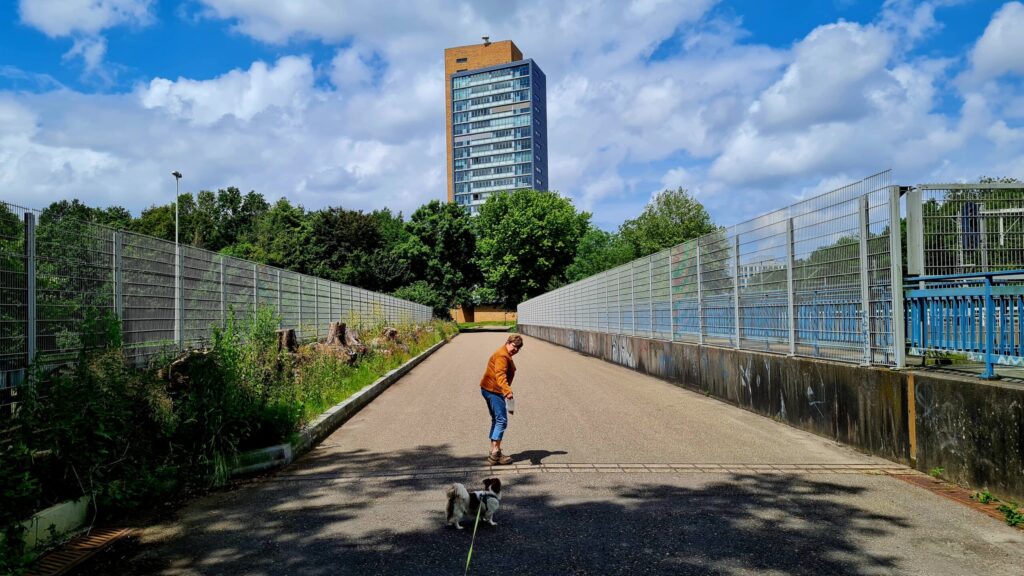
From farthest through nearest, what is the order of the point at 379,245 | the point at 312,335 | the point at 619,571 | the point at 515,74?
the point at 515,74 < the point at 379,245 < the point at 312,335 < the point at 619,571

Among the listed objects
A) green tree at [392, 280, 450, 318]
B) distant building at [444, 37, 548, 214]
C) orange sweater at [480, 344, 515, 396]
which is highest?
distant building at [444, 37, 548, 214]

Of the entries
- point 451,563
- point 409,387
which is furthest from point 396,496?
point 409,387

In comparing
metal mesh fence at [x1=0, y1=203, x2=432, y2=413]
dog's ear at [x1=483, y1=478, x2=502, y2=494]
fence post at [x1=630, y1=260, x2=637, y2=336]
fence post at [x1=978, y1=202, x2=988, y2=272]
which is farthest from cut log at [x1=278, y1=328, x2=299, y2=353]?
fence post at [x1=630, y1=260, x2=637, y2=336]

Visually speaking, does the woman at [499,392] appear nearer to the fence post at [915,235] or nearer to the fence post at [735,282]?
the fence post at [915,235]

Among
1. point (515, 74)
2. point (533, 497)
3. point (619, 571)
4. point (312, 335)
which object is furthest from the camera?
point (515, 74)

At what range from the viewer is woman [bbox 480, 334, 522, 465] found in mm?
7137

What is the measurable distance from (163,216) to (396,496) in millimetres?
87509

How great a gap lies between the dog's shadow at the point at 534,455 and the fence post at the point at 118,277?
184 inches

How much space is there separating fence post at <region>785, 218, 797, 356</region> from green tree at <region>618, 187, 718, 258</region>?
65648 mm

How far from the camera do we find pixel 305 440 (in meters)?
8.09

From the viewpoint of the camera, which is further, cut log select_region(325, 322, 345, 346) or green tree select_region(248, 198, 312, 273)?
green tree select_region(248, 198, 312, 273)

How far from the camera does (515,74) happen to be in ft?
484

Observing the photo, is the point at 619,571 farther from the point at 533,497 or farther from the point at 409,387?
the point at 409,387

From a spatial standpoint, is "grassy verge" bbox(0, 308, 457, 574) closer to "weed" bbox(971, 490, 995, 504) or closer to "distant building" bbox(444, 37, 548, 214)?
"weed" bbox(971, 490, 995, 504)
